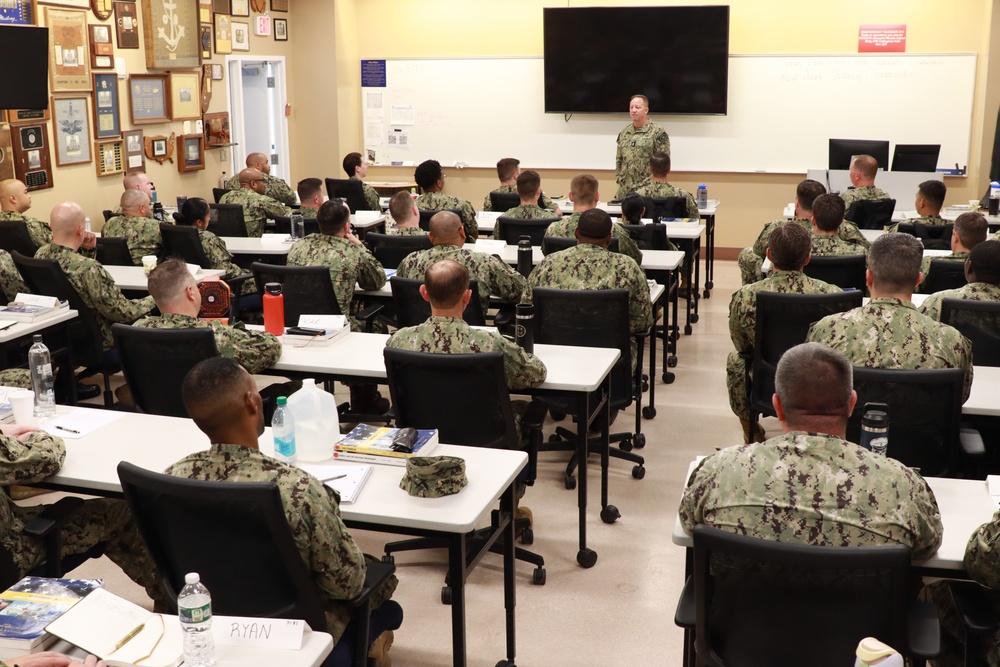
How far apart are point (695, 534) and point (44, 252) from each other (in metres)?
4.39

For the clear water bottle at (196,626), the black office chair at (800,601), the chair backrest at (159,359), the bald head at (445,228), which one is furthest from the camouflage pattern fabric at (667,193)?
the clear water bottle at (196,626)

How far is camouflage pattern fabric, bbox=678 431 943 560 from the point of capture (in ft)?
7.16

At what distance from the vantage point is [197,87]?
30.9 feet

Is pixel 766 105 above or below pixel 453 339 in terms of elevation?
above

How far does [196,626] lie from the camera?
1.94 m

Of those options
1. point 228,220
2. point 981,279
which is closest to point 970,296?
point 981,279

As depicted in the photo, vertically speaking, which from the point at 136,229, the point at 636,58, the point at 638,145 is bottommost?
the point at 136,229

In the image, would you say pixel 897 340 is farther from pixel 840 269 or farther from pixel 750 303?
pixel 840 269

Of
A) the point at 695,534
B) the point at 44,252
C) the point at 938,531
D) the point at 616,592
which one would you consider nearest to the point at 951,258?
the point at 616,592

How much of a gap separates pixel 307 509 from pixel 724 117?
8811 millimetres

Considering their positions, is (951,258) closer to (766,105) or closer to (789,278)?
(789,278)

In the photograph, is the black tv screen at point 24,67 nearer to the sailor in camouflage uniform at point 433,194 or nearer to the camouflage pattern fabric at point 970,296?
the sailor in camouflage uniform at point 433,194

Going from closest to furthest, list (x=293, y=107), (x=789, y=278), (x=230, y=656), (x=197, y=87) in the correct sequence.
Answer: (x=230, y=656)
(x=789, y=278)
(x=197, y=87)
(x=293, y=107)

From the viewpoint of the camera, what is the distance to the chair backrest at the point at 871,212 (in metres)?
7.22
